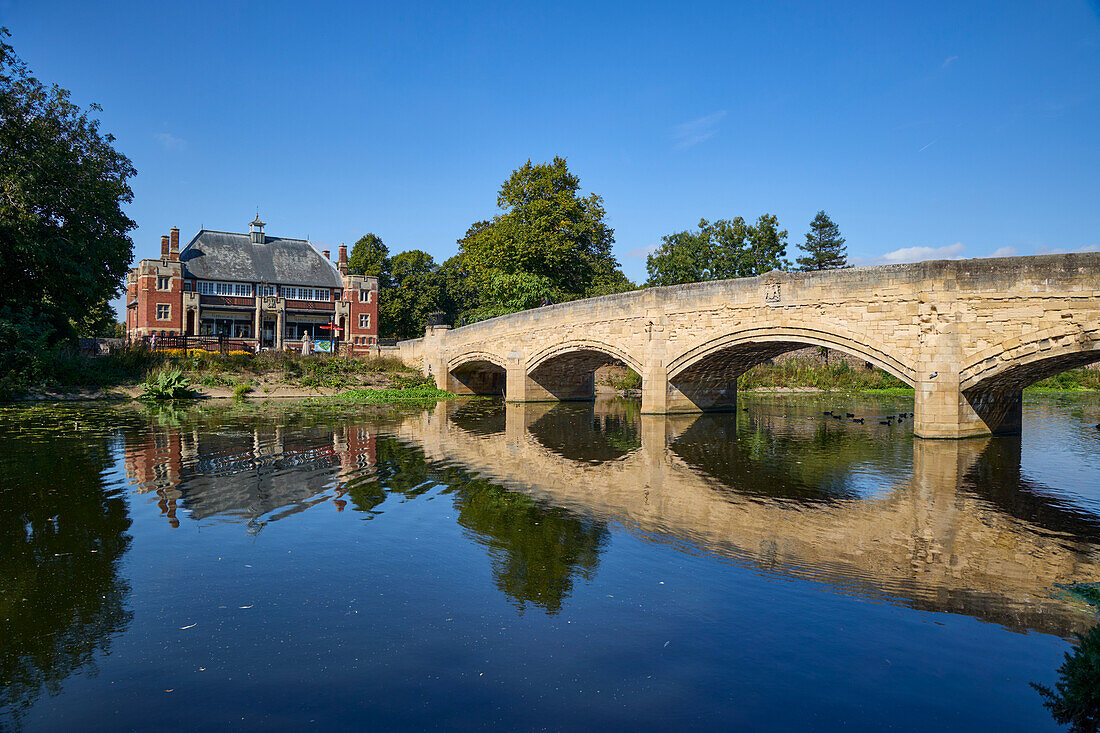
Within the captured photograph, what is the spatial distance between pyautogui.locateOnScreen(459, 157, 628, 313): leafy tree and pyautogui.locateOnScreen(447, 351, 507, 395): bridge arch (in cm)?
385

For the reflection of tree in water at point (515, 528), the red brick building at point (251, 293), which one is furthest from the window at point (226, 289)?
the reflection of tree in water at point (515, 528)

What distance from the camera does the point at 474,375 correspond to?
3631 centimetres

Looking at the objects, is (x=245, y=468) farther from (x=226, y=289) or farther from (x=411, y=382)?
(x=226, y=289)

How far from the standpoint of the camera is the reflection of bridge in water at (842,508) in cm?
639

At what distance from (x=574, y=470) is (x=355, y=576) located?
6652 millimetres

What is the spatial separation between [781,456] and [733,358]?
8.71m

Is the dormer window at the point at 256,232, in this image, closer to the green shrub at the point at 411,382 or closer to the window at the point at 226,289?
the window at the point at 226,289

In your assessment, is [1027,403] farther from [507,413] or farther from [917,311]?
[507,413]

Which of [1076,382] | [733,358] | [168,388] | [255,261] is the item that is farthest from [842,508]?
[255,261]

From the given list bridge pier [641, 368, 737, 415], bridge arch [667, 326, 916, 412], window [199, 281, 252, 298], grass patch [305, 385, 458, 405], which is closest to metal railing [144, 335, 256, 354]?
grass patch [305, 385, 458, 405]

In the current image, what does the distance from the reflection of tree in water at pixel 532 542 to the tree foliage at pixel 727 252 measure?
38351 millimetres

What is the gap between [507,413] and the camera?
25250mm

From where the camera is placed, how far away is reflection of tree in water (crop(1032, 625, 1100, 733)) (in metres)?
3.73

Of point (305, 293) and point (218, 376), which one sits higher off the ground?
point (305, 293)
